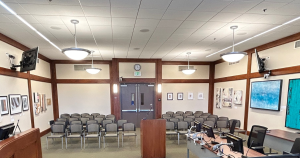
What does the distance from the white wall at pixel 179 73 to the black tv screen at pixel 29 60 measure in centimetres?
668

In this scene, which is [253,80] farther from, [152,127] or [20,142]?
[20,142]

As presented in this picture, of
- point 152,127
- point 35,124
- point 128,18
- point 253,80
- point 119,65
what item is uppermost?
point 128,18

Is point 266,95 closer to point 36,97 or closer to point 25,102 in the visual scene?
point 25,102

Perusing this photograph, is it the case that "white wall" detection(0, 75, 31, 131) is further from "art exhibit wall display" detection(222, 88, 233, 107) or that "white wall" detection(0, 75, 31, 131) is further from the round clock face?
"art exhibit wall display" detection(222, 88, 233, 107)

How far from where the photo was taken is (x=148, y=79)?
29.9 feet

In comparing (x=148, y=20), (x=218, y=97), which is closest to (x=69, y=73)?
(x=148, y=20)

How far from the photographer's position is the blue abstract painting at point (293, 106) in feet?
15.6

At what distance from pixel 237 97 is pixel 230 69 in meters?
1.67

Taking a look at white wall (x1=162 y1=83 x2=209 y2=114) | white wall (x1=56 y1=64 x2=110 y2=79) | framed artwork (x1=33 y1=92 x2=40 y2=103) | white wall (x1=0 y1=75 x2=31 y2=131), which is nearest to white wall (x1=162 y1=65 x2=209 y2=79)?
white wall (x1=162 y1=83 x2=209 y2=114)

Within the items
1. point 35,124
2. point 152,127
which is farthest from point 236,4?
point 35,124

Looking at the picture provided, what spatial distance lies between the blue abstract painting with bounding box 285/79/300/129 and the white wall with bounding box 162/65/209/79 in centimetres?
510

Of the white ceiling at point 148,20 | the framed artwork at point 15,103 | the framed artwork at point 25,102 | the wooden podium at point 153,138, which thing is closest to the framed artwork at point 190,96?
the white ceiling at point 148,20

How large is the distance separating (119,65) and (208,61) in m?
5.92

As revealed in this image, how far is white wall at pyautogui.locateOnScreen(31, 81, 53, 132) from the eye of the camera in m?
6.71
